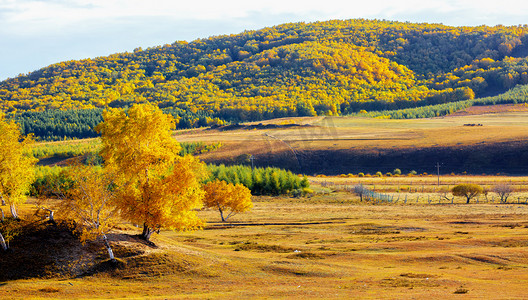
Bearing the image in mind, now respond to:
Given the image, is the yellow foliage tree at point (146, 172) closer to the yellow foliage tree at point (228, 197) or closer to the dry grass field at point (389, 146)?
the yellow foliage tree at point (228, 197)

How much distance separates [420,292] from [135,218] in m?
19.9

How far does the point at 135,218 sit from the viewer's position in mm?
37656

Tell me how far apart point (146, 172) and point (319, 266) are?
13.9 m

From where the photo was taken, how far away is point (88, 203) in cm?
3547

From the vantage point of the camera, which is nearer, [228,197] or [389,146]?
[228,197]

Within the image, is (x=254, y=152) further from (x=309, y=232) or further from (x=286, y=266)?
(x=286, y=266)

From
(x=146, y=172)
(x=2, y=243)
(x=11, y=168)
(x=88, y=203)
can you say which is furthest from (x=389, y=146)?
(x=2, y=243)

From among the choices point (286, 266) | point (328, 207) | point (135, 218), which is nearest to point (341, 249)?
point (286, 266)

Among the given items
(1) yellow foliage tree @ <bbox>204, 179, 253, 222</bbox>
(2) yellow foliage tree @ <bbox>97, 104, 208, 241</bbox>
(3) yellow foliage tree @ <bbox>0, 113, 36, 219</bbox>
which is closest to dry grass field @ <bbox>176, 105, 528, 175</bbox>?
(1) yellow foliage tree @ <bbox>204, 179, 253, 222</bbox>

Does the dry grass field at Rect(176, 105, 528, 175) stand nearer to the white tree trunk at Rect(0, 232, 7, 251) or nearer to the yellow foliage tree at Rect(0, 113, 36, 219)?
the yellow foliage tree at Rect(0, 113, 36, 219)

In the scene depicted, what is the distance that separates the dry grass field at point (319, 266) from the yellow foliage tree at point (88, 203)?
2271 millimetres

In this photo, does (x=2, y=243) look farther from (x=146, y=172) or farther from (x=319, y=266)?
(x=319, y=266)

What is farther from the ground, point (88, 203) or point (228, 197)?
point (88, 203)

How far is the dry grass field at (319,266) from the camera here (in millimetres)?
29375
